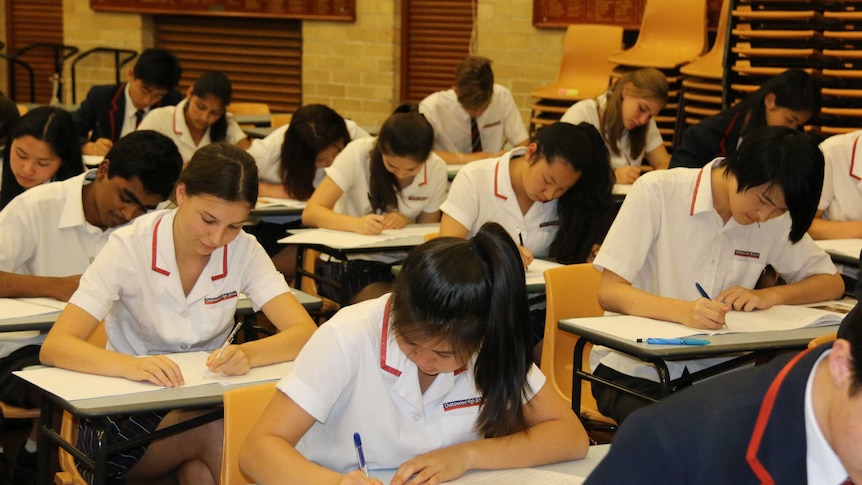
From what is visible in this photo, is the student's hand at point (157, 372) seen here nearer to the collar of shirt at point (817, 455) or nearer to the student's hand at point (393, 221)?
the collar of shirt at point (817, 455)

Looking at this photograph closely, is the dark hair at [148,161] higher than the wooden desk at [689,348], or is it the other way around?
the dark hair at [148,161]

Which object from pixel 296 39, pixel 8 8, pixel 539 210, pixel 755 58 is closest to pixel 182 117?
pixel 539 210

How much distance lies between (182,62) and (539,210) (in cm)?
724

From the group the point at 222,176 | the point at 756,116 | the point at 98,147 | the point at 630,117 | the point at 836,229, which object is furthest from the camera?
the point at 98,147

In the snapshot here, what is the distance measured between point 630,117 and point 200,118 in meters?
2.37

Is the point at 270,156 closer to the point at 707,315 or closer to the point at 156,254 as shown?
the point at 156,254

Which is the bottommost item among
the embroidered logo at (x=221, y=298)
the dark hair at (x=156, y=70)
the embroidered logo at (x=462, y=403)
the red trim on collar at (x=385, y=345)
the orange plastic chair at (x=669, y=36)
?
the embroidered logo at (x=462, y=403)

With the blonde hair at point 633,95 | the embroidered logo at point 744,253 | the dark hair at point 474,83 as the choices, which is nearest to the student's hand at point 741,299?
the embroidered logo at point 744,253

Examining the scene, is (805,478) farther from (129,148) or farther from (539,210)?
(539,210)

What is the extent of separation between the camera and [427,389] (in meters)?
2.13

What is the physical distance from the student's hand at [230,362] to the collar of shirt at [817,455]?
1572 millimetres

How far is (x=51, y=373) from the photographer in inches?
98.8

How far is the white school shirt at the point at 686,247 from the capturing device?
3154mm

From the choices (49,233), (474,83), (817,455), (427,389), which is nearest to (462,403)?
(427,389)
